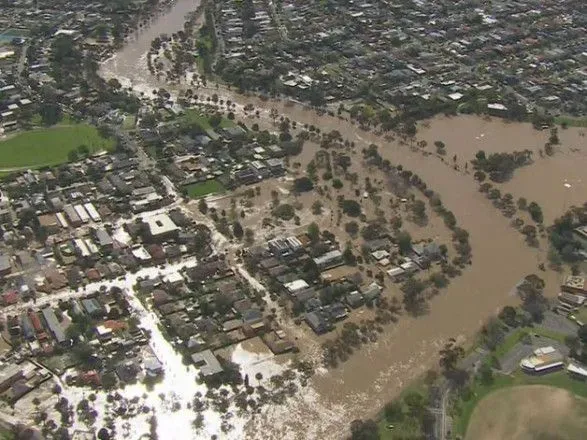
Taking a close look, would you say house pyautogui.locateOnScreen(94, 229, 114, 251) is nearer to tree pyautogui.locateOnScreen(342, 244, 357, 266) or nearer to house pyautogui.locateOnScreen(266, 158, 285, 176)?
house pyautogui.locateOnScreen(266, 158, 285, 176)

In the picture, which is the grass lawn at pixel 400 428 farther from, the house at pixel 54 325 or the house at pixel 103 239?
the house at pixel 103 239

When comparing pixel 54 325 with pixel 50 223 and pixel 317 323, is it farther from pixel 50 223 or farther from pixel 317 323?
pixel 317 323

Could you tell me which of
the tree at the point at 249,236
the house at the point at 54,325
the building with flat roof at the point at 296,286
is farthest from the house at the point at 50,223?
the building with flat roof at the point at 296,286

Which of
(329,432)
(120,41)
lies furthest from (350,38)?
(329,432)

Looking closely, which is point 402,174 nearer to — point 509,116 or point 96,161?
point 509,116

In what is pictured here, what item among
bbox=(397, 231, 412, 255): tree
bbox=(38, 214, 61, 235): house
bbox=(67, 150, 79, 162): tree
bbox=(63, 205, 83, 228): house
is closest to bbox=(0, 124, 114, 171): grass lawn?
bbox=(67, 150, 79, 162): tree

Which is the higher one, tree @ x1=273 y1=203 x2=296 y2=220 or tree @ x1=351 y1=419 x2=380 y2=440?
tree @ x1=351 y1=419 x2=380 y2=440
